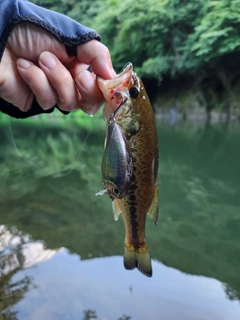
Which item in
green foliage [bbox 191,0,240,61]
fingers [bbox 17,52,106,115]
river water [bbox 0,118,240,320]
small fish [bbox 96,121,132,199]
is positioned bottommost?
green foliage [bbox 191,0,240,61]

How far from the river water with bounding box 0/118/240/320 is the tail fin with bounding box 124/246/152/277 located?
596 mm

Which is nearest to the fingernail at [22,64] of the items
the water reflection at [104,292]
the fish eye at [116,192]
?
the fish eye at [116,192]

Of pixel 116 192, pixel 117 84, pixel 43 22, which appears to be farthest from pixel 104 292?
pixel 43 22

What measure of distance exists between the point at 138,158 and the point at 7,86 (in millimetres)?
583

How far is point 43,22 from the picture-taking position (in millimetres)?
1291

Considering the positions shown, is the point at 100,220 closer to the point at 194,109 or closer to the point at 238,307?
the point at 238,307

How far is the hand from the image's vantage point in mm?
1335

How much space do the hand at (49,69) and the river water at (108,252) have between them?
1.22 ft

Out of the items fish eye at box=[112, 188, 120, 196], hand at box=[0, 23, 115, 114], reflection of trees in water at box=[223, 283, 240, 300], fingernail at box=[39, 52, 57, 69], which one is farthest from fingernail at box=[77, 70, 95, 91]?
reflection of trees in water at box=[223, 283, 240, 300]

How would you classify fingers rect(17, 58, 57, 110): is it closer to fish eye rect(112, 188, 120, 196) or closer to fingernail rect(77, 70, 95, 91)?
fingernail rect(77, 70, 95, 91)

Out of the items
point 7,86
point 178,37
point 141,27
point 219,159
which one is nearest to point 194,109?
point 178,37

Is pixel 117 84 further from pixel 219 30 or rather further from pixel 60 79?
pixel 219 30

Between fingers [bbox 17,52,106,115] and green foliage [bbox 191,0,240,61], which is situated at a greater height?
fingers [bbox 17,52,106,115]

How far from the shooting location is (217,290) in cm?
259
